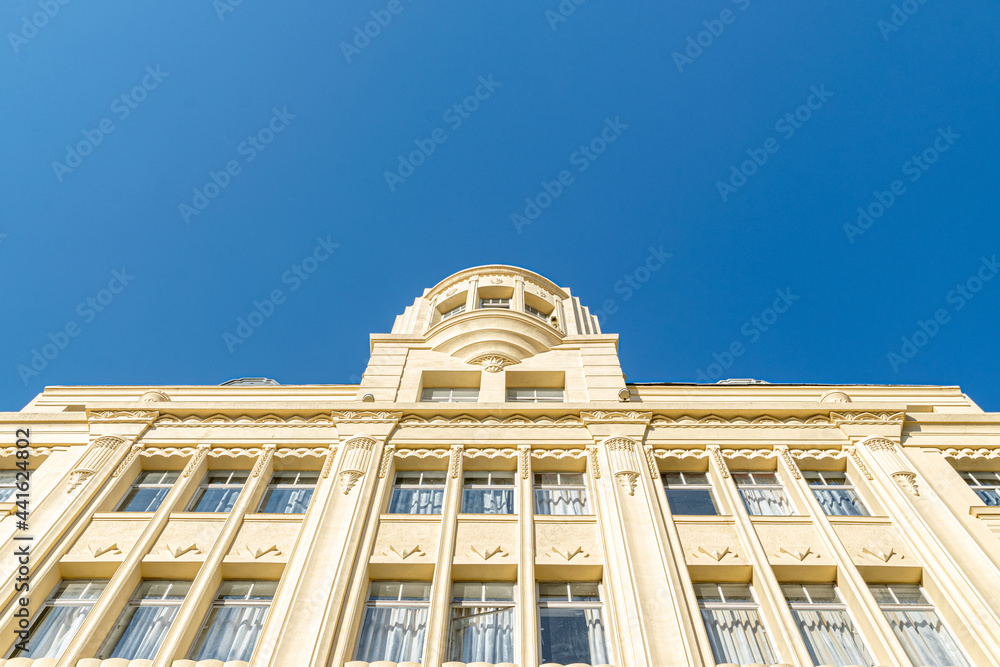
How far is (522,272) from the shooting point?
29281mm

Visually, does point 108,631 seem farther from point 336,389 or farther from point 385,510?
point 336,389

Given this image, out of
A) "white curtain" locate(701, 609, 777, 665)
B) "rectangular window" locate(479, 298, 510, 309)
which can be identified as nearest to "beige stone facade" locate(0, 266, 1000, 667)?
"white curtain" locate(701, 609, 777, 665)

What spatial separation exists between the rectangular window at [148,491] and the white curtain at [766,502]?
14335 mm

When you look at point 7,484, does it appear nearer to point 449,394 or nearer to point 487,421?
point 449,394

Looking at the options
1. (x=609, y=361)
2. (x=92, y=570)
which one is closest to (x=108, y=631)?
(x=92, y=570)

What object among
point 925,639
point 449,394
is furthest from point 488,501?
point 925,639

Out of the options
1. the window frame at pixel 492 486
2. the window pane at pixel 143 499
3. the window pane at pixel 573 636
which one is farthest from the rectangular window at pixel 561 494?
Answer: the window pane at pixel 143 499

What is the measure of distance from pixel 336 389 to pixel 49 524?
908cm

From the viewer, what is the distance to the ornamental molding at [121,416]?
1962 centimetres

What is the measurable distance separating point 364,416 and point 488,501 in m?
4.42

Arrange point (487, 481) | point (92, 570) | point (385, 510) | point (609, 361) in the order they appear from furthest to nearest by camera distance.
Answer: point (609, 361), point (487, 481), point (385, 510), point (92, 570)

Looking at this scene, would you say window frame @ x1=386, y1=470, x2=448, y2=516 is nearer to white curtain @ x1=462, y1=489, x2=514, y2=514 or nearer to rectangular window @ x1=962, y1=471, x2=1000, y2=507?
white curtain @ x1=462, y1=489, x2=514, y2=514

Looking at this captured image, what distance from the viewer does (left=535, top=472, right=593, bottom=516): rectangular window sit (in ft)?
56.2

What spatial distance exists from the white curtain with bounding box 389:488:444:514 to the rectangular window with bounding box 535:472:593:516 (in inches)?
94.8
